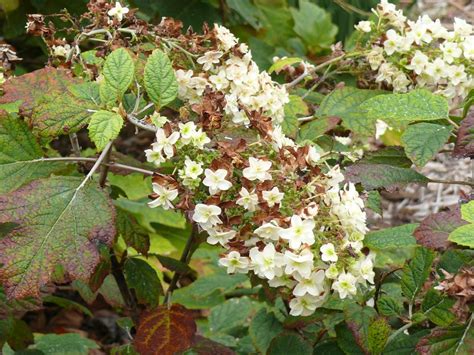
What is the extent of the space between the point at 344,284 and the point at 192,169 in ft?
0.91

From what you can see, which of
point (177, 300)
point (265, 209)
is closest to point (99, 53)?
point (265, 209)

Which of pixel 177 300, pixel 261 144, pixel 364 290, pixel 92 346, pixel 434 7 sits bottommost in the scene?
pixel 434 7

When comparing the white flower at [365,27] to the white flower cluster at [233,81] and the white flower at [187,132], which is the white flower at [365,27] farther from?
the white flower at [187,132]

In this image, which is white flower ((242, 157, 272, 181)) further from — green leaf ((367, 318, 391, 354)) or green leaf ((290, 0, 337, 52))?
green leaf ((290, 0, 337, 52))

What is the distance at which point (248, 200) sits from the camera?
48.2 inches

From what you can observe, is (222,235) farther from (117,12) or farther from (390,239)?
(117,12)

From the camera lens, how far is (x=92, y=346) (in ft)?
6.68

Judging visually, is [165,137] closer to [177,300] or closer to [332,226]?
[332,226]

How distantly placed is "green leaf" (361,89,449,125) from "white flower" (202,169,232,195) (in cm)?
37

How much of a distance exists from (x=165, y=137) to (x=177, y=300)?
3.99 ft

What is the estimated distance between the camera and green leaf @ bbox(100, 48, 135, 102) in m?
1.33

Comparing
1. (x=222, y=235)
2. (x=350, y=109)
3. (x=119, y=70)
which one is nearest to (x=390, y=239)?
(x=222, y=235)

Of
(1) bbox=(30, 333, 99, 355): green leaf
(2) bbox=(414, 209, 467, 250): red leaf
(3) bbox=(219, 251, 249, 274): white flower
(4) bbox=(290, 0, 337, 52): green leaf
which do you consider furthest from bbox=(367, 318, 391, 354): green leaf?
(4) bbox=(290, 0, 337, 52): green leaf

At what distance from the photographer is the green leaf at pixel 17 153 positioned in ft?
4.53
